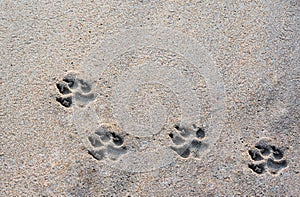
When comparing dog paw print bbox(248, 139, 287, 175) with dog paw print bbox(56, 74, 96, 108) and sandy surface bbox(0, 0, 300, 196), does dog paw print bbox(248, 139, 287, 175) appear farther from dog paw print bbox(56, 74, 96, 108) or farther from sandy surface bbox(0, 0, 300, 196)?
dog paw print bbox(56, 74, 96, 108)

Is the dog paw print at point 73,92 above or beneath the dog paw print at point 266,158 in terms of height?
above

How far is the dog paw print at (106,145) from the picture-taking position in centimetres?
269

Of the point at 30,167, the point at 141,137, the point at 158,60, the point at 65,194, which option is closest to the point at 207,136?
the point at 141,137

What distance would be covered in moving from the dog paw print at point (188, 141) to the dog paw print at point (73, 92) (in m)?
0.60

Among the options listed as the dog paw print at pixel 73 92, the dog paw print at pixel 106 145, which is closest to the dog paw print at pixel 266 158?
the dog paw print at pixel 106 145

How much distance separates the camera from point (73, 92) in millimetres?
2752

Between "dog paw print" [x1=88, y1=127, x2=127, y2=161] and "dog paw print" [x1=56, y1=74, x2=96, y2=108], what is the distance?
22 cm

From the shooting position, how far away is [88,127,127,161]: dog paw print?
269 cm

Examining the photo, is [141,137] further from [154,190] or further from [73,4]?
[73,4]

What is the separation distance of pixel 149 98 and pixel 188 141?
0.38 m

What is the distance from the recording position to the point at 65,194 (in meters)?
2.62

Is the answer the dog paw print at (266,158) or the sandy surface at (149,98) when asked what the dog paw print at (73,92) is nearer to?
the sandy surface at (149,98)

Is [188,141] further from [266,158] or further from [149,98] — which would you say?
[266,158]

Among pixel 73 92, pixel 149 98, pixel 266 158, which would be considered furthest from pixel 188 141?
pixel 73 92
